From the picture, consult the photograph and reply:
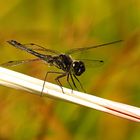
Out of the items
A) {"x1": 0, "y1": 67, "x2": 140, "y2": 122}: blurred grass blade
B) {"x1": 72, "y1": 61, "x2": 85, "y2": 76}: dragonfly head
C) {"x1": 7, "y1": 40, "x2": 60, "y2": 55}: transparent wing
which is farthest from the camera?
{"x1": 7, "y1": 40, "x2": 60, "y2": 55}: transparent wing

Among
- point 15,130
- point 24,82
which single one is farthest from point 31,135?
point 24,82

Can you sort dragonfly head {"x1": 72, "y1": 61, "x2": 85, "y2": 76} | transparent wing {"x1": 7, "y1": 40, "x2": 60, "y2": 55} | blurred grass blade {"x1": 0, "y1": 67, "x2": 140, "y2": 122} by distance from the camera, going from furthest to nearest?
transparent wing {"x1": 7, "y1": 40, "x2": 60, "y2": 55} < dragonfly head {"x1": 72, "y1": 61, "x2": 85, "y2": 76} < blurred grass blade {"x1": 0, "y1": 67, "x2": 140, "y2": 122}

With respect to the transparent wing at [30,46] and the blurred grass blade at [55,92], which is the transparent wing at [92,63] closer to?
the transparent wing at [30,46]

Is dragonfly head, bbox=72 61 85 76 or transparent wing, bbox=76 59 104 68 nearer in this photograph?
dragonfly head, bbox=72 61 85 76

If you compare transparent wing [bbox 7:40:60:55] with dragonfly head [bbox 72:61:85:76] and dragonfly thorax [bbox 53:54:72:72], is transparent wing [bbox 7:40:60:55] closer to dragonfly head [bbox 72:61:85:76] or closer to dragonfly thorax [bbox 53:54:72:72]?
dragonfly thorax [bbox 53:54:72:72]

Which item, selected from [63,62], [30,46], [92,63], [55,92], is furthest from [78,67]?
[55,92]

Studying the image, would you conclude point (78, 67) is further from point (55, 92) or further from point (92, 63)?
point (55, 92)

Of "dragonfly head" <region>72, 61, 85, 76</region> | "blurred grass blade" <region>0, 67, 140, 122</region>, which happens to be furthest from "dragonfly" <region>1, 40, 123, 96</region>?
"blurred grass blade" <region>0, 67, 140, 122</region>
